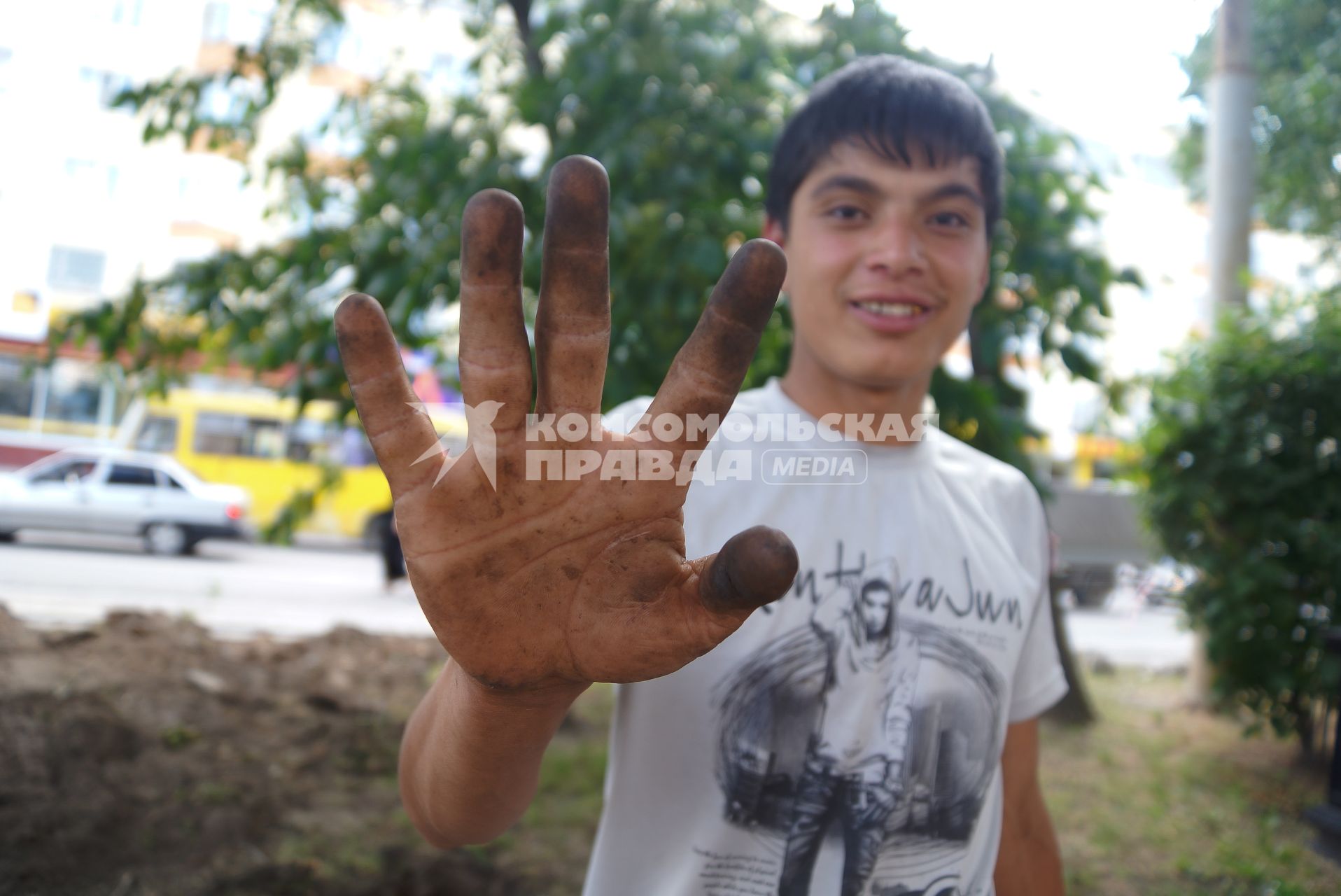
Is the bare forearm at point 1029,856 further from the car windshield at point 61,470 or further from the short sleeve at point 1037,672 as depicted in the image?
the car windshield at point 61,470

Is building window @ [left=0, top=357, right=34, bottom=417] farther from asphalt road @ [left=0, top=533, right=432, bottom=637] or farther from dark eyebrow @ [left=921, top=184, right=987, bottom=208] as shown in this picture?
dark eyebrow @ [left=921, top=184, right=987, bottom=208]

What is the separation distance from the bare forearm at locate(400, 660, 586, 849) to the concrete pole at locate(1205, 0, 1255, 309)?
5956 millimetres

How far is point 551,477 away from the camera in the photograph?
3.00 ft

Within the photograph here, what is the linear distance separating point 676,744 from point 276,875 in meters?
2.12

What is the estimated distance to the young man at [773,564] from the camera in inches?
35.4

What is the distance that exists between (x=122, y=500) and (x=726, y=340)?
14.3 meters

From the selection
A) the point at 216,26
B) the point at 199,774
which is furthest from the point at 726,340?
the point at 216,26

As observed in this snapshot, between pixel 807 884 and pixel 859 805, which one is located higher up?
pixel 859 805

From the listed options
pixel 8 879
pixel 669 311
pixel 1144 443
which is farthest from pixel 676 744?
pixel 1144 443

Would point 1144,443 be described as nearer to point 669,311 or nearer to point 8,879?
point 669,311

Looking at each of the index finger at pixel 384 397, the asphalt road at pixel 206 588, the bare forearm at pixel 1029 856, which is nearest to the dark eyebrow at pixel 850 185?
the index finger at pixel 384 397

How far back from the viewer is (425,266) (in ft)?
9.77

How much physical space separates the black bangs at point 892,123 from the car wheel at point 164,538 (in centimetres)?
1409

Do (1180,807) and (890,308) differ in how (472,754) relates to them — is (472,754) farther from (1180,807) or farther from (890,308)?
(1180,807)
